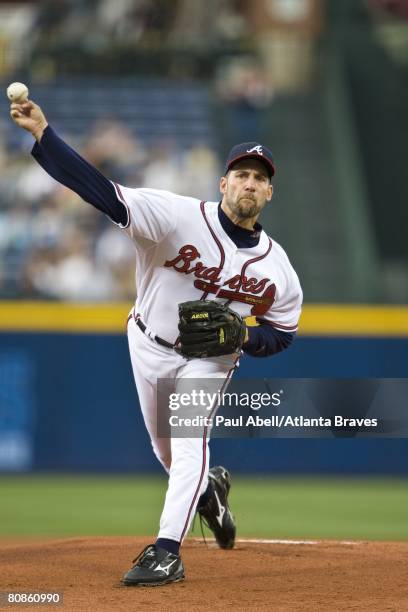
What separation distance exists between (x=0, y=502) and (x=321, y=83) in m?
7.40

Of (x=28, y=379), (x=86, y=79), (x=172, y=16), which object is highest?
(x=172, y=16)

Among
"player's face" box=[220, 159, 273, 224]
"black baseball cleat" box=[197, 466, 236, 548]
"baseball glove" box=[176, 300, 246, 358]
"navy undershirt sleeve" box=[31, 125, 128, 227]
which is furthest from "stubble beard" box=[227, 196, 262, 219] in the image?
"black baseball cleat" box=[197, 466, 236, 548]

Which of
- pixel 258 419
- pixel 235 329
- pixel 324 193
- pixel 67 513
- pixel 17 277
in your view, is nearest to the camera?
pixel 235 329

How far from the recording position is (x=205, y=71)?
13.4 m

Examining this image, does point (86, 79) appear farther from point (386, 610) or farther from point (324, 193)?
point (386, 610)

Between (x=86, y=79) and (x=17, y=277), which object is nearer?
(x=17, y=277)

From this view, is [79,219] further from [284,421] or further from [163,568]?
[163,568]

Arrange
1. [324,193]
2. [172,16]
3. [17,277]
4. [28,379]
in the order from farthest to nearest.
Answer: [172,16] < [324,193] < [17,277] < [28,379]

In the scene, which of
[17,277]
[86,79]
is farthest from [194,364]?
[86,79]

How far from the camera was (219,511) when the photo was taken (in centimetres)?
534

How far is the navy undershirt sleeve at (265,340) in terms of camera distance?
4957 millimetres

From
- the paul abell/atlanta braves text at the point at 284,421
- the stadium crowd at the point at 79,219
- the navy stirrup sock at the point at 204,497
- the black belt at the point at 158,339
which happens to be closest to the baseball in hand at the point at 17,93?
the black belt at the point at 158,339

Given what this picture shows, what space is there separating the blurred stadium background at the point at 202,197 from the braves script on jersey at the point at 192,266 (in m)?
1.14

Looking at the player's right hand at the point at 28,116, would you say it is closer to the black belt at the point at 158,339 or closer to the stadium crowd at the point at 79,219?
the black belt at the point at 158,339
